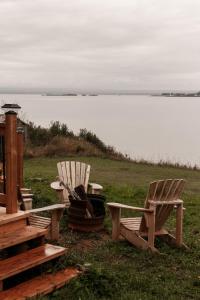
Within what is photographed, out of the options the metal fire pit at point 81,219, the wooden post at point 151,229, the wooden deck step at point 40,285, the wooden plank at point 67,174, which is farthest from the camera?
the wooden plank at point 67,174

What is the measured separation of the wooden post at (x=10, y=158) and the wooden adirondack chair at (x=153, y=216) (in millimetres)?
1513

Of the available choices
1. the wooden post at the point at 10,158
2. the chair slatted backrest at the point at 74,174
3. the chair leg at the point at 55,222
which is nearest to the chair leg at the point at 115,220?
the chair leg at the point at 55,222

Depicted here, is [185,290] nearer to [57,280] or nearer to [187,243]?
[57,280]

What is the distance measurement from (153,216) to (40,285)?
176cm

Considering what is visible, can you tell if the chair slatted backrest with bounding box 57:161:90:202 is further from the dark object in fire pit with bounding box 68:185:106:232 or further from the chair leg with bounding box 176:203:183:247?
the chair leg with bounding box 176:203:183:247

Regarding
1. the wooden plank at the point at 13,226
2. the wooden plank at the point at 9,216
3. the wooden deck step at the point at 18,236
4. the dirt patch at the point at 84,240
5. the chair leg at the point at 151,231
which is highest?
the wooden plank at the point at 9,216

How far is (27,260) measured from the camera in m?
4.36

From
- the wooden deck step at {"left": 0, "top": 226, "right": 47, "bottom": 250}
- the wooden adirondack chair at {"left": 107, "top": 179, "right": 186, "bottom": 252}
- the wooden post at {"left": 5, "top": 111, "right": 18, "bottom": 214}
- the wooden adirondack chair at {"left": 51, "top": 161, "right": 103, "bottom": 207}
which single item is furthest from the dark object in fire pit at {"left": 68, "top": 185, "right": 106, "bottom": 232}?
the wooden post at {"left": 5, "top": 111, "right": 18, "bottom": 214}

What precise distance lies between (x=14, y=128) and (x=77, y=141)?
46.0 ft

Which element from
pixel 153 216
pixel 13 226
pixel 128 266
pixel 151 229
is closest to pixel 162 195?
pixel 153 216

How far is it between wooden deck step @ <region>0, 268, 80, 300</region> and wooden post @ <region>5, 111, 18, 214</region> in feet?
2.29

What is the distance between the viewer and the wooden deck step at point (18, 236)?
14.0ft

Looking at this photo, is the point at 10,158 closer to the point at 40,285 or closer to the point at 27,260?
the point at 27,260

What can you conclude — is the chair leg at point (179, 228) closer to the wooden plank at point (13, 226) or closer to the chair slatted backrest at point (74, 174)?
the wooden plank at point (13, 226)
